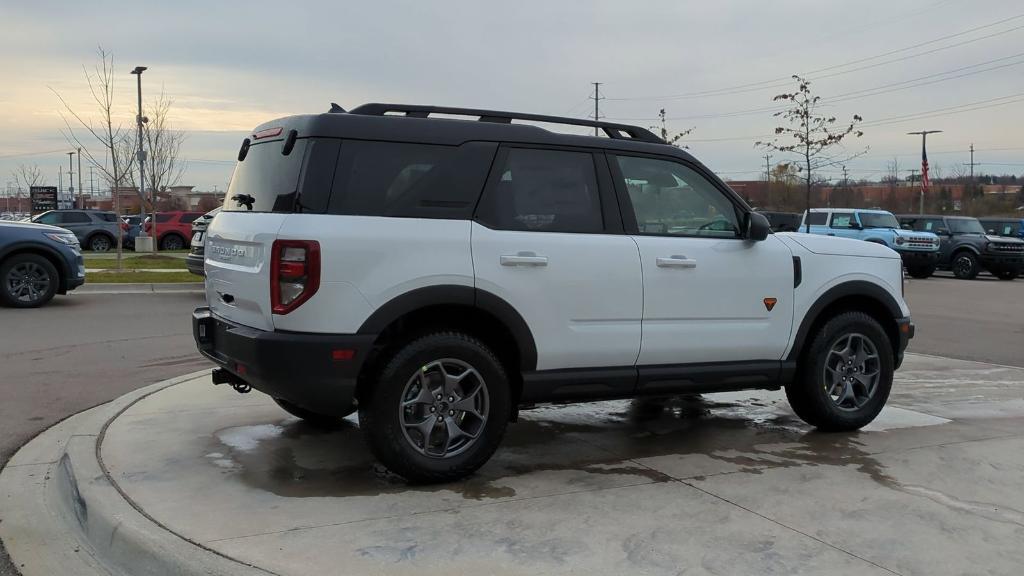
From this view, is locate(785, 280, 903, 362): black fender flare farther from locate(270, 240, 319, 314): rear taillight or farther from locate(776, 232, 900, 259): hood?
locate(270, 240, 319, 314): rear taillight

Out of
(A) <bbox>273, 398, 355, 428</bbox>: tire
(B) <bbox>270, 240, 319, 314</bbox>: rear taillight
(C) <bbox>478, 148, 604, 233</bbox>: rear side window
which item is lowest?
(A) <bbox>273, 398, 355, 428</bbox>: tire

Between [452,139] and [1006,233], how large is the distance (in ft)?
104

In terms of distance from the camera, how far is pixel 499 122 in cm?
507

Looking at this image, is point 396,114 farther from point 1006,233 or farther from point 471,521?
point 1006,233

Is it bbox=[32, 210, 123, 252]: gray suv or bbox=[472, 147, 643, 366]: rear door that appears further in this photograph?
bbox=[32, 210, 123, 252]: gray suv

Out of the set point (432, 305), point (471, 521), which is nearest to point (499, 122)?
point (432, 305)

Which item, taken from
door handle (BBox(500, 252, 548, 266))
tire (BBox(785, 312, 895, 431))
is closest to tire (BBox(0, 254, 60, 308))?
door handle (BBox(500, 252, 548, 266))

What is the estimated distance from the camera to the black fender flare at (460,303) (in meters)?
4.43

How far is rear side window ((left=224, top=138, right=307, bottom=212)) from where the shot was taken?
4.52 m

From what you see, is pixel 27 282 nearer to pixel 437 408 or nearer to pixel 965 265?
pixel 437 408

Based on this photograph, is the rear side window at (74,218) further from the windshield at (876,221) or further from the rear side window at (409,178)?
the rear side window at (409,178)

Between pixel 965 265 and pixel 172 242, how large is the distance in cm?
2793

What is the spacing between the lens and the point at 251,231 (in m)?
4.54

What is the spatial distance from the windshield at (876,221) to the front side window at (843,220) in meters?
0.27
